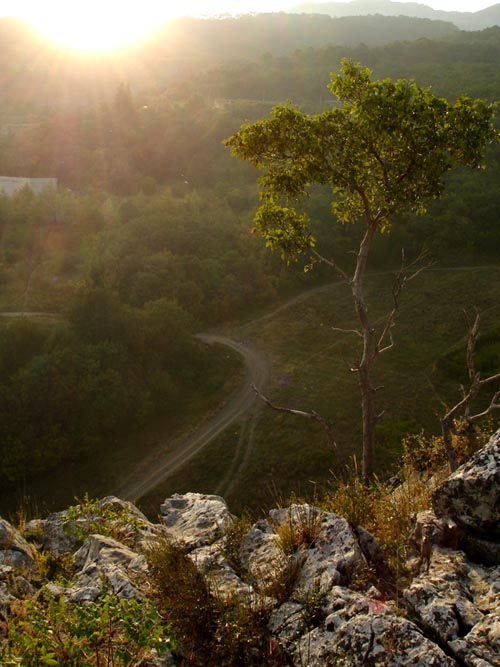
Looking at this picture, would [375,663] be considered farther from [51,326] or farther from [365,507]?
[51,326]

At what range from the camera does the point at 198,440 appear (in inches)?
778

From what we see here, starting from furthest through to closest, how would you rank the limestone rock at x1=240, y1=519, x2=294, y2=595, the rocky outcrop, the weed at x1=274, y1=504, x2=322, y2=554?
the weed at x1=274, y1=504, x2=322, y2=554, the limestone rock at x1=240, y1=519, x2=294, y2=595, the rocky outcrop

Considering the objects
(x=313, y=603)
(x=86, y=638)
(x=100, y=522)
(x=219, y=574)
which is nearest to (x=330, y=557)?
(x=313, y=603)

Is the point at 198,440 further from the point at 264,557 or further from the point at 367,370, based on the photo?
the point at 264,557

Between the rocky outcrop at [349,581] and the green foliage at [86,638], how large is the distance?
399mm

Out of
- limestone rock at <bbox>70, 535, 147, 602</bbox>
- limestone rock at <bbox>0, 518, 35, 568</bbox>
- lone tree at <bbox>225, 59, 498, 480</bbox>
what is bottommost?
limestone rock at <bbox>0, 518, 35, 568</bbox>

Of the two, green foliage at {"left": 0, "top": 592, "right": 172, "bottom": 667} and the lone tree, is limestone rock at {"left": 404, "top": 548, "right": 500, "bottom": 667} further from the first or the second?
the lone tree

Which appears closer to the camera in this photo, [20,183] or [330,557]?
[330,557]

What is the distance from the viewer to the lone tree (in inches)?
273

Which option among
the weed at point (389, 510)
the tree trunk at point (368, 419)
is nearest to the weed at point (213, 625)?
the weed at point (389, 510)

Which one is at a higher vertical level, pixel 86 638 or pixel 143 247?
pixel 86 638

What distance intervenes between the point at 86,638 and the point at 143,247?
28933mm

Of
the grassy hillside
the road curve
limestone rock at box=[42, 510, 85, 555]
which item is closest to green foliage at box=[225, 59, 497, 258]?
limestone rock at box=[42, 510, 85, 555]

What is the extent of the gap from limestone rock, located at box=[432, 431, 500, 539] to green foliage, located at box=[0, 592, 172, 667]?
272cm
